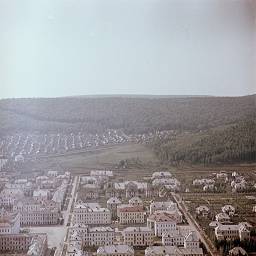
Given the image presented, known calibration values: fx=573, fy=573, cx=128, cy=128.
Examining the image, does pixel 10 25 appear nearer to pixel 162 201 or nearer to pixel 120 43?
pixel 120 43

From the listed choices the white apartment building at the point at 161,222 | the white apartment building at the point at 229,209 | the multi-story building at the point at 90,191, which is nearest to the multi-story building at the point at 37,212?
the multi-story building at the point at 90,191

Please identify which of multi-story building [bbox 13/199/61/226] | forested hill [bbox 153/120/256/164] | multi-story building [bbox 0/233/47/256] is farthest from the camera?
forested hill [bbox 153/120/256/164]

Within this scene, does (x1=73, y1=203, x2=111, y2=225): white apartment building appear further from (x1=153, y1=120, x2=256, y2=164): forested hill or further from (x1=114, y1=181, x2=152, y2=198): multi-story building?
(x1=153, y1=120, x2=256, y2=164): forested hill

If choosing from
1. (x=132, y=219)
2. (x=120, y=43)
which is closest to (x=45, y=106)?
(x=120, y=43)

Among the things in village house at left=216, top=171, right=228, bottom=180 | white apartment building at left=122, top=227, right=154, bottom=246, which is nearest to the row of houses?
white apartment building at left=122, top=227, right=154, bottom=246

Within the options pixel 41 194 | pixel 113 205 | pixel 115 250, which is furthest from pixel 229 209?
pixel 41 194
